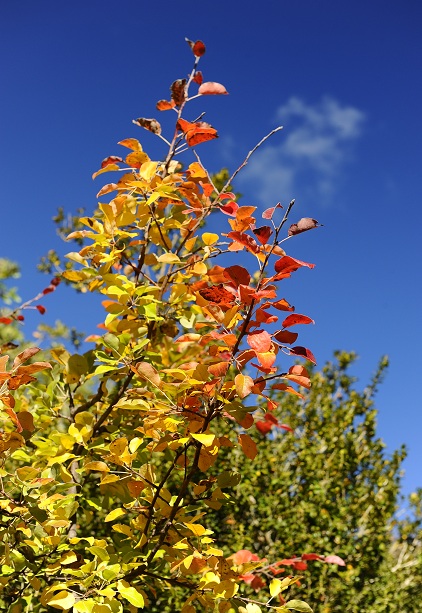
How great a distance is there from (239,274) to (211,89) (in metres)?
0.86

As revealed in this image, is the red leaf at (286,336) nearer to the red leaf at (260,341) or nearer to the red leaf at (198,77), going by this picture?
the red leaf at (260,341)

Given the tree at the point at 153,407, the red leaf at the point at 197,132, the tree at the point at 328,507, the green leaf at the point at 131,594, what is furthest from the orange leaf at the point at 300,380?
the tree at the point at 328,507

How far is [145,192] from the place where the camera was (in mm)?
1766

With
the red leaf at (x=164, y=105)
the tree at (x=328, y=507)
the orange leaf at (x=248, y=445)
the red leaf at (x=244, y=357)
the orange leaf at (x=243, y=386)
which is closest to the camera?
the orange leaf at (x=243, y=386)

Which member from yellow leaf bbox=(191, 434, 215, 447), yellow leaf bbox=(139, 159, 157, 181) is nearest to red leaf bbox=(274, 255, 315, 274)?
yellow leaf bbox=(191, 434, 215, 447)

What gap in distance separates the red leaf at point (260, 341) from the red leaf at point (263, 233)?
26 cm

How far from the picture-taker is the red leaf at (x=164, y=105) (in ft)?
6.09

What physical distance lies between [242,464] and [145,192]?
293 cm

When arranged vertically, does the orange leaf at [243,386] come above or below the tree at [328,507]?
below

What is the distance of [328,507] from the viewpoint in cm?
396

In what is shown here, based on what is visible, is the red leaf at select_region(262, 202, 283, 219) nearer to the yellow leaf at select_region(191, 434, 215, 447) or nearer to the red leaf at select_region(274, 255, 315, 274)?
the red leaf at select_region(274, 255, 315, 274)

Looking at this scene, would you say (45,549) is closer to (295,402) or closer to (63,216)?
(295,402)

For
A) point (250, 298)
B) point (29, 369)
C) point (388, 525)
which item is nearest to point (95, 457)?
point (29, 369)

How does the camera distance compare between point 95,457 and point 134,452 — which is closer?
point 134,452
